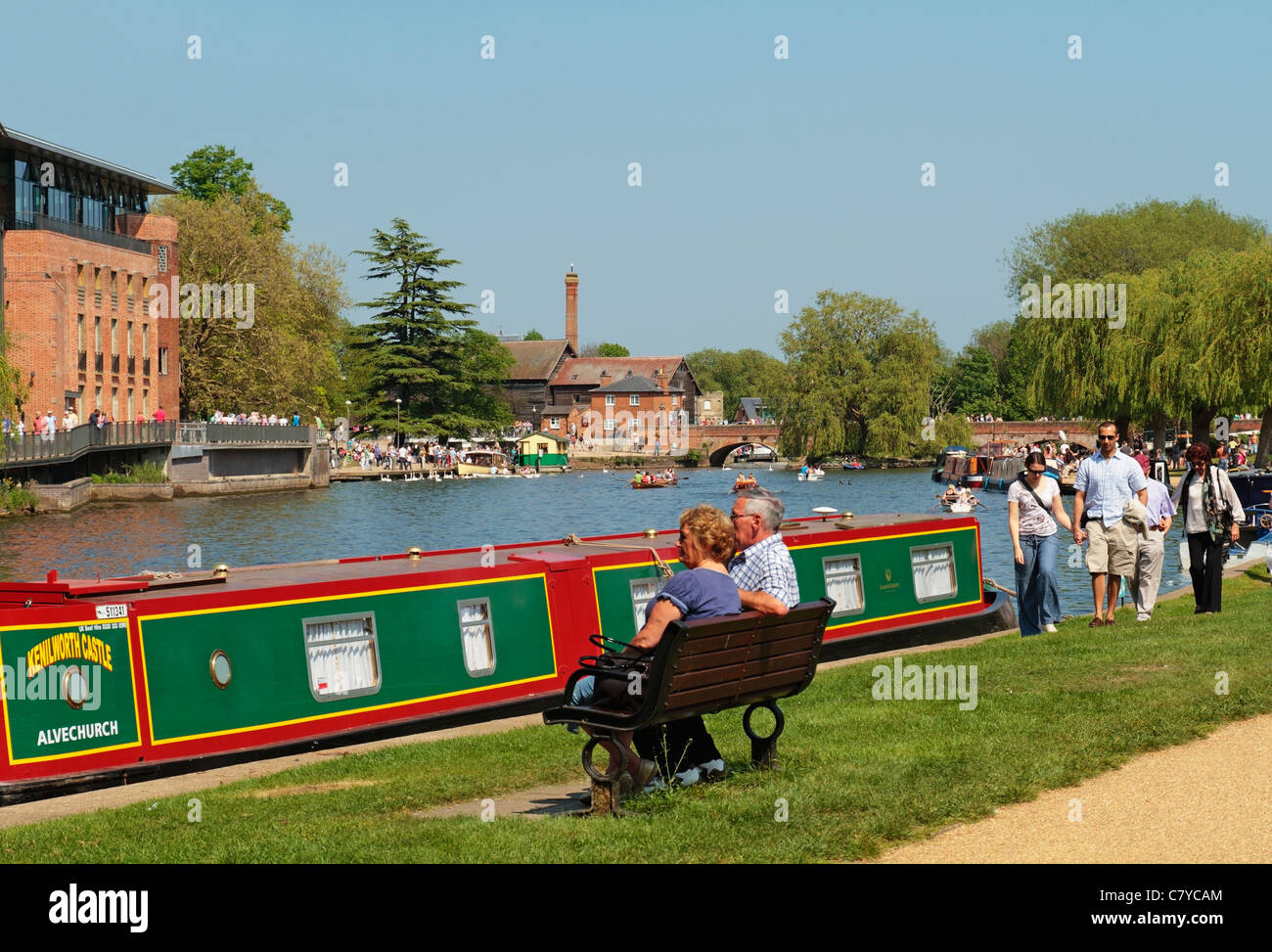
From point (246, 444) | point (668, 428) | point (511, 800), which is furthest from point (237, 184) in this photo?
point (511, 800)

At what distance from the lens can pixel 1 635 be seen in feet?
35.3

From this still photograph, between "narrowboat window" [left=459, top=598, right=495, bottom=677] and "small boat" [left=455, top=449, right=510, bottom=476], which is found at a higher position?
"small boat" [left=455, top=449, right=510, bottom=476]

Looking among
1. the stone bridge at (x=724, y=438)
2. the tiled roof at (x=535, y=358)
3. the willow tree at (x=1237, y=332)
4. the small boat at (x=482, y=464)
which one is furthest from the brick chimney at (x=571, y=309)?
the willow tree at (x=1237, y=332)

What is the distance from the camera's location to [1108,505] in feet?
48.3

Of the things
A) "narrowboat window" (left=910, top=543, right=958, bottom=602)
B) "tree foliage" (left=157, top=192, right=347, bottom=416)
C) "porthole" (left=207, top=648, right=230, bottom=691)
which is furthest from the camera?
"tree foliage" (left=157, top=192, right=347, bottom=416)

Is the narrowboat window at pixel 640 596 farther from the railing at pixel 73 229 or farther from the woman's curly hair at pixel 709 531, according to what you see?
the railing at pixel 73 229

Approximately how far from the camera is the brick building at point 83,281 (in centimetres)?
5650

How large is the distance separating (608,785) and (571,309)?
497 ft

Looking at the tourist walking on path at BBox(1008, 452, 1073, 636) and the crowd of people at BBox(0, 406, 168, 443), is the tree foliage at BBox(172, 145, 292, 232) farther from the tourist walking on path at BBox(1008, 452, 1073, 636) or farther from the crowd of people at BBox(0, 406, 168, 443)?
the tourist walking on path at BBox(1008, 452, 1073, 636)

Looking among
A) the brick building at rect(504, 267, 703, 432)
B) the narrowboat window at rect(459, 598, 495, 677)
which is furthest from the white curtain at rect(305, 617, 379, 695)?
the brick building at rect(504, 267, 703, 432)

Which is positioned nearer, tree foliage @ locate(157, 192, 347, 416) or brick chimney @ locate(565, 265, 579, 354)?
tree foliage @ locate(157, 192, 347, 416)

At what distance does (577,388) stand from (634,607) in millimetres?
132262

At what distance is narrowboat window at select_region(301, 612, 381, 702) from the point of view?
500 inches
